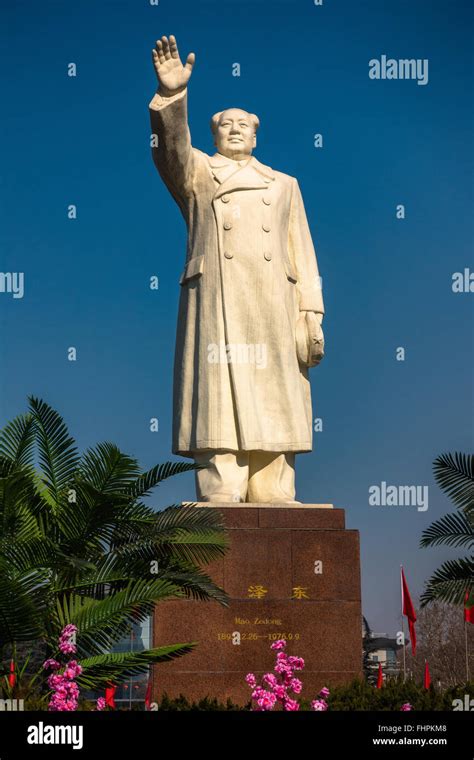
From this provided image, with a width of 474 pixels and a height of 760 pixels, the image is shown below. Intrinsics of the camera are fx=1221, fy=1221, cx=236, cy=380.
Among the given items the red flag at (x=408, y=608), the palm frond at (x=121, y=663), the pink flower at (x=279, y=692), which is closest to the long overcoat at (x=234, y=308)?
the palm frond at (x=121, y=663)

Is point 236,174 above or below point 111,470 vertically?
above

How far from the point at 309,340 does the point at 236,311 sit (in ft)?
2.54

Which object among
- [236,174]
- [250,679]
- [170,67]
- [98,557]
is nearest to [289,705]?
[250,679]

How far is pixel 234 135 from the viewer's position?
37.6ft

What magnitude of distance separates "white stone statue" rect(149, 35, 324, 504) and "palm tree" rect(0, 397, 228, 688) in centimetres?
55

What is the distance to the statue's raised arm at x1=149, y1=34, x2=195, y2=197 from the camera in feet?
34.2

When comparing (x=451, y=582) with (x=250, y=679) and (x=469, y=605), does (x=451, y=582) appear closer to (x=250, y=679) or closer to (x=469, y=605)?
(x=469, y=605)

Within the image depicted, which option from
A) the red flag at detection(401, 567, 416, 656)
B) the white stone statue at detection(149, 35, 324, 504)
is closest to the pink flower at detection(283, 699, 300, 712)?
the white stone statue at detection(149, 35, 324, 504)

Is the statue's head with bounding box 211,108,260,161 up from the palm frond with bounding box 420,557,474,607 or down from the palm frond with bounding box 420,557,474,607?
up

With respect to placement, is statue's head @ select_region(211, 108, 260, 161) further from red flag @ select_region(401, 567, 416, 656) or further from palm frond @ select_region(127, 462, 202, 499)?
red flag @ select_region(401, 567, 416, 656)

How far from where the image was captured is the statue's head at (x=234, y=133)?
451 inches

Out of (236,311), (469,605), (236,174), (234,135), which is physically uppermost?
(234,135)
